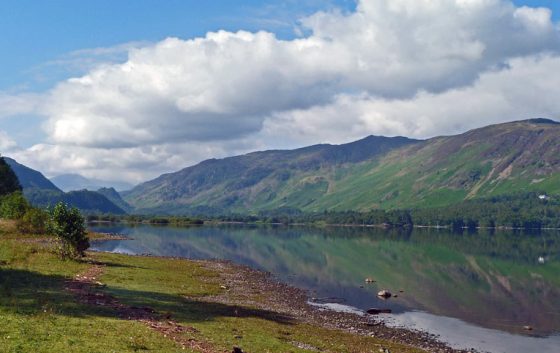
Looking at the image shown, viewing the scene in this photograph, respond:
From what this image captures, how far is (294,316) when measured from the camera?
59.3 m

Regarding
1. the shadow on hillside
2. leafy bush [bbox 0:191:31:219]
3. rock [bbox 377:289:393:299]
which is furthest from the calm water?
leafy bush [bbox 0:191:31:219]

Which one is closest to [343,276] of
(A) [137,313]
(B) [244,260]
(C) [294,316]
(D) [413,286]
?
(D) [413,286]

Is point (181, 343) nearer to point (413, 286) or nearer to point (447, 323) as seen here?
point (447, 323)

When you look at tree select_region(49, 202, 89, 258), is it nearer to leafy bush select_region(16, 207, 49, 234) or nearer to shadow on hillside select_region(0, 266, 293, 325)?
shadow on hillside select_region(0, 266, 293, 325)

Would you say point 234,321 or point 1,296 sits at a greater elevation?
point 1,296

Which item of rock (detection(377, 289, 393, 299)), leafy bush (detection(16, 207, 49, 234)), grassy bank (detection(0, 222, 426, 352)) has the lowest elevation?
rock (detection(377, 289, 393, 299))

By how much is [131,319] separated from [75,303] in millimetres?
6141

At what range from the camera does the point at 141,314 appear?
1615 inches

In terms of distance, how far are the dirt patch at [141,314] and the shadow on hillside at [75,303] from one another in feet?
2.65

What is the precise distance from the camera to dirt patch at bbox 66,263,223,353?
33500 millimetres

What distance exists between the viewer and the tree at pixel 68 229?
76.8 metres

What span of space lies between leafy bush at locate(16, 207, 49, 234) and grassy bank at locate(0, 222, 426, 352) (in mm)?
60554

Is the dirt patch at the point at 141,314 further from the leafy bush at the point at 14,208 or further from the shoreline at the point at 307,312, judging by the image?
the leafy bush at the point at 14,208

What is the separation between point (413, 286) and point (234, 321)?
63.8 meters
